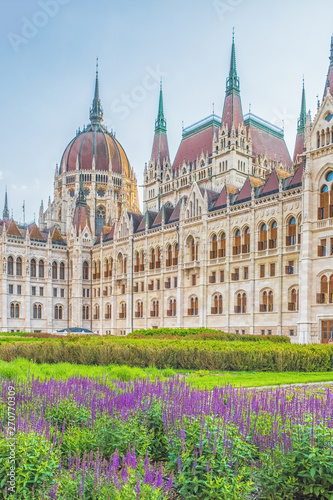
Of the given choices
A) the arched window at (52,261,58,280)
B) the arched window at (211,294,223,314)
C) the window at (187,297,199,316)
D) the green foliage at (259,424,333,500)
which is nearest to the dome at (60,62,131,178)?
the arched window at (52,261,58,280)

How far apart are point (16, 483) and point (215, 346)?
15.0 metres

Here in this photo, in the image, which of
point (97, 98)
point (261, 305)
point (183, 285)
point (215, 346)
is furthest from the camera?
point (97, 98)

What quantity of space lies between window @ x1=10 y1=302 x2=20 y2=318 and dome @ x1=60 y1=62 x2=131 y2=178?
1252 inches

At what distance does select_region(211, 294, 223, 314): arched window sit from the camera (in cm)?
4516

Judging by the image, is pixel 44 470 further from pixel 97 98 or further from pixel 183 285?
pixel 97 98

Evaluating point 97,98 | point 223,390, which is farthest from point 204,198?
Result: point 97,98

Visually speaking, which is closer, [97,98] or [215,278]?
[215,278]

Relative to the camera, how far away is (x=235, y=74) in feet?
193

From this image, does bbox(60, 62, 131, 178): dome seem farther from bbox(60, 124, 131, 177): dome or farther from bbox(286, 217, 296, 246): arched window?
bbox(286, 217, 296, 246): arched window

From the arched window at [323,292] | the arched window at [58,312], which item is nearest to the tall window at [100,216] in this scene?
the arched window at [58,312]

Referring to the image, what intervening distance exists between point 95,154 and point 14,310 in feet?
118

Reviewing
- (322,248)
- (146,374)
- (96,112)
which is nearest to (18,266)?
(322,248)

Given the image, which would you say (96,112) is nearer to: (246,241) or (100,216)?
(100,216)

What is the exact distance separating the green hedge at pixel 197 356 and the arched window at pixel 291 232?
2125cm
